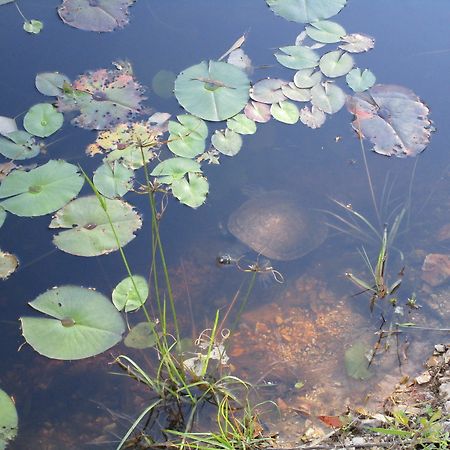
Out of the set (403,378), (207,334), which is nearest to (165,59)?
(207,334)

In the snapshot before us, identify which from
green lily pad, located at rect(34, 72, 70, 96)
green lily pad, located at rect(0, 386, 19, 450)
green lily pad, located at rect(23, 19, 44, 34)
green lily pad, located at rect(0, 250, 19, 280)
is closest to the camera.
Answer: green lily pad, located at rect(0, 386, 19, 450)

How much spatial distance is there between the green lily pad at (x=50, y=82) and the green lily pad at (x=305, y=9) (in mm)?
1445

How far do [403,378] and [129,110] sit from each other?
6.26 ft

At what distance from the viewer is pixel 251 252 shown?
2615 mm

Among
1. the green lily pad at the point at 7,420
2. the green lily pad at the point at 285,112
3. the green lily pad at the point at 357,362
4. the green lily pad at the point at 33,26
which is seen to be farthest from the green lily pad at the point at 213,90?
the green lily pad at the point at 7,420

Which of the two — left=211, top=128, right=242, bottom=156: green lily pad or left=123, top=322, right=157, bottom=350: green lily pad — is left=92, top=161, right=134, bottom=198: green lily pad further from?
left=123, top=322, right=157, bottom=350: green lily pad

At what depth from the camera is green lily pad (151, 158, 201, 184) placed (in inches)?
107

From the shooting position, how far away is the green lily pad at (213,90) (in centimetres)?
299

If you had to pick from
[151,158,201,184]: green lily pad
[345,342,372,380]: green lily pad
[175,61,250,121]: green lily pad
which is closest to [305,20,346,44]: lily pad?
[175,61,250,121]: green lily pad

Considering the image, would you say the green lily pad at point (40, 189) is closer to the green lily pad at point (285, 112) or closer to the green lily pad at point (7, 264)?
the green lily pad at point (7, 264)

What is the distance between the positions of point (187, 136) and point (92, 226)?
2.36 feet

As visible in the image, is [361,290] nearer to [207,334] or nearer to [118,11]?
[207,334]

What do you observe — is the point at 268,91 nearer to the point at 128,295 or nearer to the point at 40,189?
the point at 40,189

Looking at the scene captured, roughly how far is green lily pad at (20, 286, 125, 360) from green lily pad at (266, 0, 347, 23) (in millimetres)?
2253
